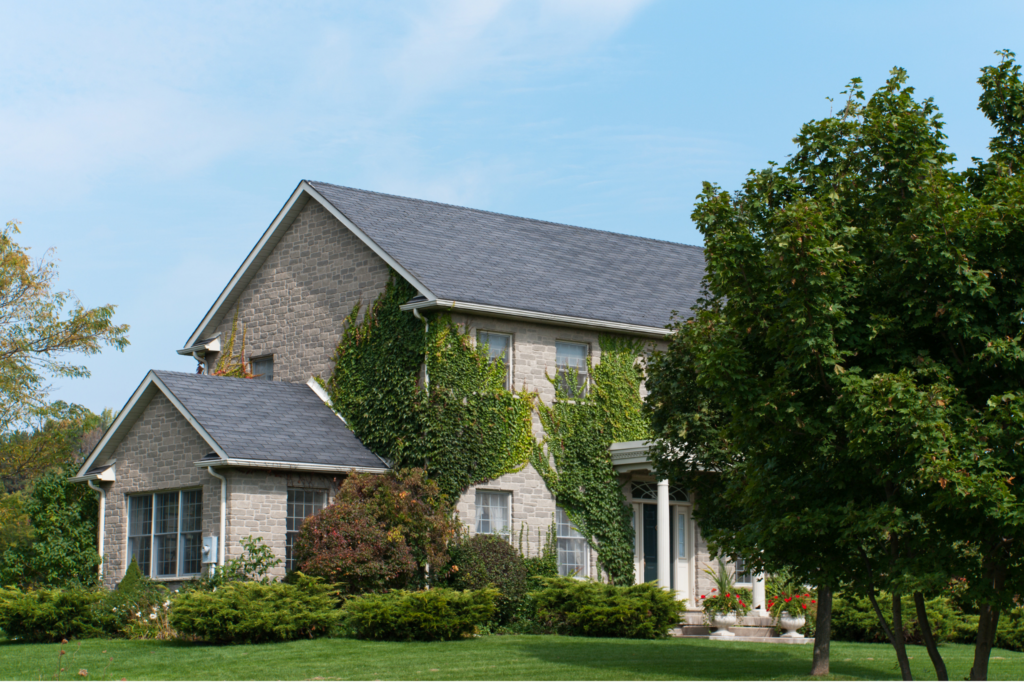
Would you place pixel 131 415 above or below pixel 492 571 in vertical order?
above

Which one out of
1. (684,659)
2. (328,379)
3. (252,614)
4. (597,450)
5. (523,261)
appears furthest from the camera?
(523,261)

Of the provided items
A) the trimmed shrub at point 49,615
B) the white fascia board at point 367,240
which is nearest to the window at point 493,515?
the white fascia board at point 367,240

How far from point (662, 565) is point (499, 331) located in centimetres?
607

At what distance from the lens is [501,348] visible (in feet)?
76.6

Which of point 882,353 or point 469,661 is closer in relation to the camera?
point 882,353

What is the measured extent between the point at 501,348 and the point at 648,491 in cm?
507

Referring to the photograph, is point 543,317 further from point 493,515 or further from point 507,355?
point 493,515

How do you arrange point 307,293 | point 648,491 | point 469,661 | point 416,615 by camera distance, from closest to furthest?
1. point 469,661
2. point 416,615
3. point 648,491
4. point 307,293

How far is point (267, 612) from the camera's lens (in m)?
17.8

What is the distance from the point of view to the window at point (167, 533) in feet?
71.5

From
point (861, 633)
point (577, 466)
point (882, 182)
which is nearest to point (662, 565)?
point (577, 466)

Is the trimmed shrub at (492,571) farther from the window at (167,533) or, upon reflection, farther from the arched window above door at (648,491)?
the window at (167,533)

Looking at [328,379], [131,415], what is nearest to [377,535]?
[328,379]

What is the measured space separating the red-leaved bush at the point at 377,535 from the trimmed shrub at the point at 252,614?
1331mm
